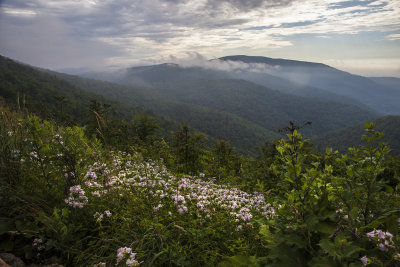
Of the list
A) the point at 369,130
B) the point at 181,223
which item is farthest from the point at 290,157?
the point at 181,223

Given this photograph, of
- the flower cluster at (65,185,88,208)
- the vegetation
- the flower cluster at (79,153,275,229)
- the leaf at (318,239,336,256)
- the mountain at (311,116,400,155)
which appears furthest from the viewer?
the mountain at (311,116,400,155)

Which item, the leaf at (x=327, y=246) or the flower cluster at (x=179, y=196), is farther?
the flower cluster at (x=179, y=196)

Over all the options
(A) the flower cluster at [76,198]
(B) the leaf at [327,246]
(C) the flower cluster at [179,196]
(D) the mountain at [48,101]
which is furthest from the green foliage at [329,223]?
(D) the mountain at [48,101]

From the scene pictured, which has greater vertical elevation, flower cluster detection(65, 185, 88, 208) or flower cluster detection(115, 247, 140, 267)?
flower cluster detection(65, 185, 88, 208)

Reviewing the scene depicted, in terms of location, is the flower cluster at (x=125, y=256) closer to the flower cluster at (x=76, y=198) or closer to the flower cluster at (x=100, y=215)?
the flower cluster at (x=100, y=215)

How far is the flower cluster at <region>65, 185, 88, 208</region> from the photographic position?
2477 millimetres

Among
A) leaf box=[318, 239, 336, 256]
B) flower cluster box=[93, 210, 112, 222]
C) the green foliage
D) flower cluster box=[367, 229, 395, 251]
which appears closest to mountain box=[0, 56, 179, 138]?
flower cluster box=[93, 210, 112, 222]

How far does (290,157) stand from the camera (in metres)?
1.78

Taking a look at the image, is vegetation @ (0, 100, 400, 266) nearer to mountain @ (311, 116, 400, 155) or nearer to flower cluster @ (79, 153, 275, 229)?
flower cluster @ (79, 153, 275, 229)

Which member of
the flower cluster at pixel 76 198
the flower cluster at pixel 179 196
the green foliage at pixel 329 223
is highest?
the green foliage at pixel 329 223

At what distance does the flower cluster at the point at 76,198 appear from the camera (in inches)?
97.5

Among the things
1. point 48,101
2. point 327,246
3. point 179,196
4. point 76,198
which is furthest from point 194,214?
point 48,101

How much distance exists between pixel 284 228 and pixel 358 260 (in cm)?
45

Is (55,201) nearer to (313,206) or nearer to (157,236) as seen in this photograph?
(157,236)
